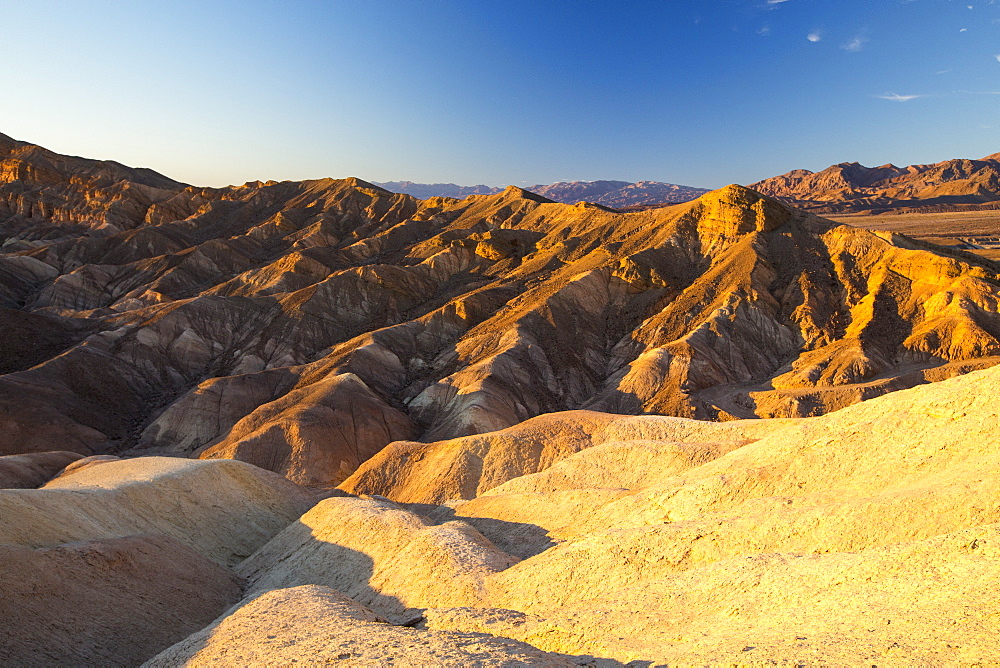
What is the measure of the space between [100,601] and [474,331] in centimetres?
3736

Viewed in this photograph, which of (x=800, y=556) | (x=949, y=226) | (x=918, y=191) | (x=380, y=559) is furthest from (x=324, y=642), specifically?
(x=918, y=191)

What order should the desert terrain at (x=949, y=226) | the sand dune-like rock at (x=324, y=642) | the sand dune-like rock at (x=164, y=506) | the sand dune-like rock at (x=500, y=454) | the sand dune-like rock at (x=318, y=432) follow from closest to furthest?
the sand dune-like rock at (x=324, y=642) < the sand dune-like rock at (x=164, y=506) < the sand dune-like rock at (x=500, y=454) < the sand dune-like rock at (x=318, y=432) < the desert terrain at (x=949, y=226)

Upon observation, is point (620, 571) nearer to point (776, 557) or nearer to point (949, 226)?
point (776, 557)

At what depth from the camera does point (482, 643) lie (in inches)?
330

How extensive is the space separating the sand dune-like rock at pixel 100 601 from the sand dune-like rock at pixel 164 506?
1803 mm

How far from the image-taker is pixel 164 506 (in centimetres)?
2083

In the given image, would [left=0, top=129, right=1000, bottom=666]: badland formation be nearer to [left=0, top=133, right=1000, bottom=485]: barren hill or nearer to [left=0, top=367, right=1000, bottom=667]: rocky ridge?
[left=0, top=367, right=1000, bottom=667]: rocky ridge

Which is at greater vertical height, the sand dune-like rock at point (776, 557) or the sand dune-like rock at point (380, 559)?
the sand dune-like rock at point (776, 557)

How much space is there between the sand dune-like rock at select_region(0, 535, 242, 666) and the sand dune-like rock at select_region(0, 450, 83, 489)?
1372cm

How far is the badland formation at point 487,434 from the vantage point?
931 cm

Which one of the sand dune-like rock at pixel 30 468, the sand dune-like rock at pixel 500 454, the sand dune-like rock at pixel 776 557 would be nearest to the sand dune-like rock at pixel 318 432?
the sand dune-like rock at pixel 500 454

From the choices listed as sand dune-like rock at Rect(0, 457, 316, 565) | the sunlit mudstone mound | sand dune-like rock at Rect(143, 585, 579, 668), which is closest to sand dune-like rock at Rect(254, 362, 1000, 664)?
the sunlit mudstone mound

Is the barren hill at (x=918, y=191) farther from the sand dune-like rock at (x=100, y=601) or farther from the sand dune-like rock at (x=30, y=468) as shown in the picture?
the sand dune-like rock at (x=100, y=601)

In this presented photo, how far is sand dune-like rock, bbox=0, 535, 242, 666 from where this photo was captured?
1201cm
